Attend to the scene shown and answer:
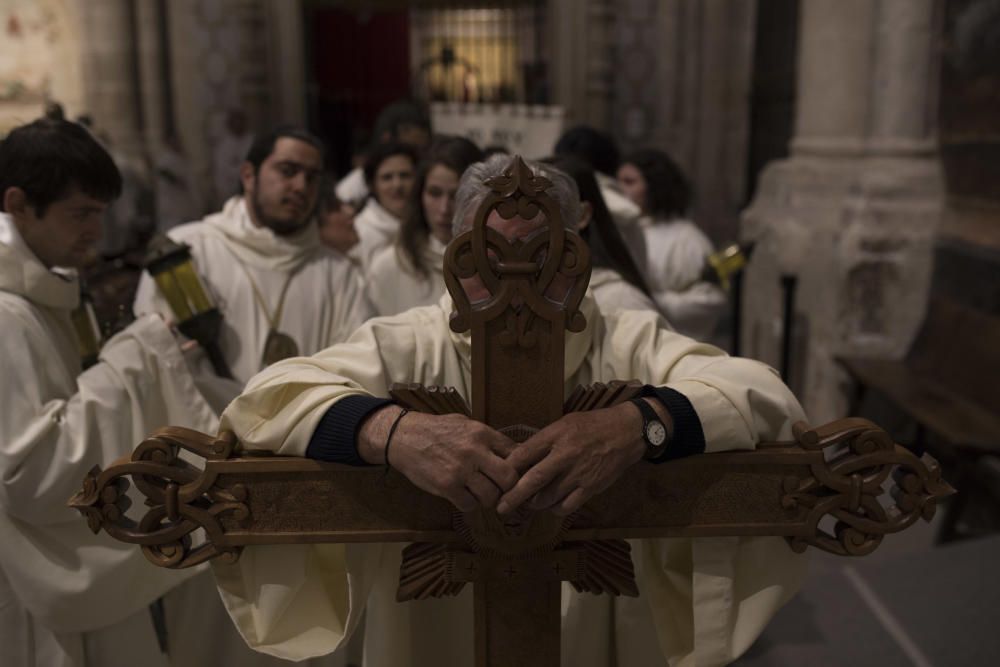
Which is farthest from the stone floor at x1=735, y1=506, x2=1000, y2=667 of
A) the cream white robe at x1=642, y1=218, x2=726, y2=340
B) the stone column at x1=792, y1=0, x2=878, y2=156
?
the stone column at x1=792, y1=0, x2=878, y2=156

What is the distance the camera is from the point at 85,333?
2332 millimetres

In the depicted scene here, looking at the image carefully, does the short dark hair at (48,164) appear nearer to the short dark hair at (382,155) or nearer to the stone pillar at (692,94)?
the short dark hair at (382,155)

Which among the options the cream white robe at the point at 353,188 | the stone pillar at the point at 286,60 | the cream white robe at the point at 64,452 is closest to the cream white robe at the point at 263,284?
the cream white robe at the point at 64,452

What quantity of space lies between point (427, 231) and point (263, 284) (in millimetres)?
639

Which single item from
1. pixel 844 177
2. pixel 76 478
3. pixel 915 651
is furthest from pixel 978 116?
pixel 76 478

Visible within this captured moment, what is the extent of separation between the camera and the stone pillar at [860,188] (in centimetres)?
492

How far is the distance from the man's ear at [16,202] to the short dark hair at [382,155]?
2.49 metres

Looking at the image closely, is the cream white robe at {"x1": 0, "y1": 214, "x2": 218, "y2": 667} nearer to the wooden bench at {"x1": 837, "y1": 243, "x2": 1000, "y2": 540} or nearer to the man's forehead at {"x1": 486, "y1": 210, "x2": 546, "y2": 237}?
the man's forehead at {"x1": 486, "y1": 210, "x2": 546, "y2": 237}

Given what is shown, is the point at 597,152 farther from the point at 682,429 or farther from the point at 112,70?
the point at 112,70

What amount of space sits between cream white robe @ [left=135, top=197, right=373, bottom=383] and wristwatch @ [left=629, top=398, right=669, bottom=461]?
1967 millimetres

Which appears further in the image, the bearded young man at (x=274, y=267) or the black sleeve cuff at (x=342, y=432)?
the bearded young man at (x=274, y=267)

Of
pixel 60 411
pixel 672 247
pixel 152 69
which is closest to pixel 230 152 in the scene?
pixel 152 69

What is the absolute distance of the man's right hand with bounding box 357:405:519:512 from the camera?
3.74 ft

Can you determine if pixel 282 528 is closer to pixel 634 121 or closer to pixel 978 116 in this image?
pixel 978 116
